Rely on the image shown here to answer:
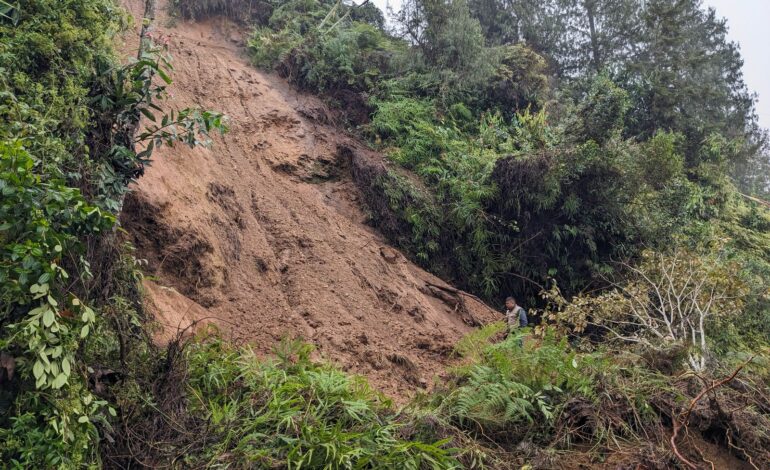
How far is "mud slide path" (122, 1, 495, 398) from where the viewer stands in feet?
26.3

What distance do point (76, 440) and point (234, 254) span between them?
4.69 meters

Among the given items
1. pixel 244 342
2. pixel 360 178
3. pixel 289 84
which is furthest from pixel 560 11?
pixel 244 342

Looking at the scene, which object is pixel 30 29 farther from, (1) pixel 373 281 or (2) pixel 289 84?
(2) pixel 289 84

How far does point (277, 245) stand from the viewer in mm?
9758

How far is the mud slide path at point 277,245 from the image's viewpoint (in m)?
8.03

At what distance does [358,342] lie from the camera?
8602 millimetres

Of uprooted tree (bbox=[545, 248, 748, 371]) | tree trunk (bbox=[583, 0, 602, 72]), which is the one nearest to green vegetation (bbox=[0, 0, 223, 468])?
uprooted tree (bbox=[545, 248, 748, 371])

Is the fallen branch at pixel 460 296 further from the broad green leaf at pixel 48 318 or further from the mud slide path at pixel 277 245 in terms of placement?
the broad green leaf at pixel 48 318

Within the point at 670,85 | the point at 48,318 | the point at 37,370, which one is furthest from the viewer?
the point at 670,85

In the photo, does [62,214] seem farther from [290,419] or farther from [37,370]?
[290,419]

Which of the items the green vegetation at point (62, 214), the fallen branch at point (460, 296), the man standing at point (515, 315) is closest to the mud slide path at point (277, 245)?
the fallen branch at point (460, 296)

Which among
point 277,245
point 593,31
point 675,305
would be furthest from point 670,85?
point 277,245

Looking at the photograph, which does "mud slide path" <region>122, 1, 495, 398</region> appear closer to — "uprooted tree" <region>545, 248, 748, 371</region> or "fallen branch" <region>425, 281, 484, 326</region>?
"fallen branch" <region>425, 281, 484, 326</region>

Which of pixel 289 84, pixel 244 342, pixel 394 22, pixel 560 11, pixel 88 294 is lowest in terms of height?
pixel 244 342
